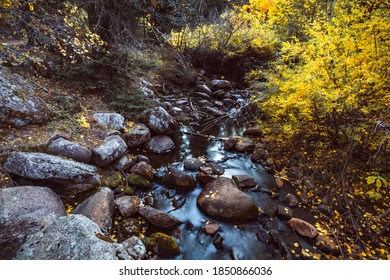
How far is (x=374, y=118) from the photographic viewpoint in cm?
365

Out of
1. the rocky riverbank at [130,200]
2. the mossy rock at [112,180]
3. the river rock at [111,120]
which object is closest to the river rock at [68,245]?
the rocky riverbank at [130,200]

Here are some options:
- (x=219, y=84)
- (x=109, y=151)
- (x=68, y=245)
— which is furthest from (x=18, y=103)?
(x=219, y=84)

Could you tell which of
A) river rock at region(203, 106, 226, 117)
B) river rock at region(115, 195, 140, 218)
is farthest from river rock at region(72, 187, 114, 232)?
river rock at region(203, 106, 226, 117)

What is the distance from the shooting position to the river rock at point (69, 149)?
4.01 meters

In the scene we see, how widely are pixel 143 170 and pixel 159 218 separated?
1.35 meters

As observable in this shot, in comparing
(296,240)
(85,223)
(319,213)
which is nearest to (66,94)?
(85,223)

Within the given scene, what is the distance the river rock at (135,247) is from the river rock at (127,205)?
0.60 m

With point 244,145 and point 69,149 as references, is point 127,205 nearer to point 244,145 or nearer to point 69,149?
point 69,149

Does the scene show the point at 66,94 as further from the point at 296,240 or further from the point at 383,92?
the point at 383,92

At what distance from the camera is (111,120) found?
5.53 m

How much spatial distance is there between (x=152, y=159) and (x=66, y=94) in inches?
113

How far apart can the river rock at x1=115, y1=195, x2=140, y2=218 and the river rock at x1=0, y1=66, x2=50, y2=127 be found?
8.11ft

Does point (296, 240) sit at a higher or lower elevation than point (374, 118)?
lower

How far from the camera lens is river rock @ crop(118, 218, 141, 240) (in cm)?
336
